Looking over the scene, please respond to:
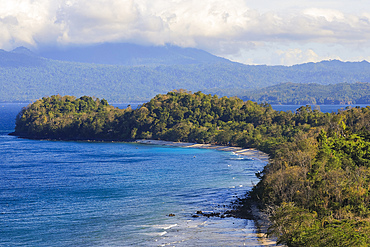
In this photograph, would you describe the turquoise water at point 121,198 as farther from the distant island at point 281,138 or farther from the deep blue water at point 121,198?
the distant island at point 281,138

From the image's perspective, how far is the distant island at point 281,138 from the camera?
124ft

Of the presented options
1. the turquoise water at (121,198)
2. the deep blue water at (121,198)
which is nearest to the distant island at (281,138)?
the turquoise water at (121,198)

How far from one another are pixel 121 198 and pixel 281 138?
6014 centimetres

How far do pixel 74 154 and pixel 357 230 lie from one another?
86.2 m

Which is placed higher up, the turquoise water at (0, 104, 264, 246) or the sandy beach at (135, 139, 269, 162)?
the sandy beach at (135, 139, 269, 162)

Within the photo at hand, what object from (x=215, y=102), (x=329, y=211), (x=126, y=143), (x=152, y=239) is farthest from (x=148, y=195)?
(x=215, y=102)

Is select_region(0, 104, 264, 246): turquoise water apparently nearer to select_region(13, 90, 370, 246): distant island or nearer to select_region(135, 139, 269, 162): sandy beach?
select_region(135, 139, 269, 162): sandy beach

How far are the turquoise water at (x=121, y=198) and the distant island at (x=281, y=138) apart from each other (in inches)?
219

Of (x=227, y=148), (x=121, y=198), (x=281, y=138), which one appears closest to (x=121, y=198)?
(x=121, y=198)

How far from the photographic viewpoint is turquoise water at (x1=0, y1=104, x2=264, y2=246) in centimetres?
4238

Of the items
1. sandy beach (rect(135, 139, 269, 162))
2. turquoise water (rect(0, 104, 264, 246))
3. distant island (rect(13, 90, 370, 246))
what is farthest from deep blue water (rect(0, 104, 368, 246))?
distant island (rect(13, 90, 370, 246))

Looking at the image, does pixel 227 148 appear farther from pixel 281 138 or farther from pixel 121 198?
pixel 121 198

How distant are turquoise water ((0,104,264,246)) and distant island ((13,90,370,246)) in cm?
556

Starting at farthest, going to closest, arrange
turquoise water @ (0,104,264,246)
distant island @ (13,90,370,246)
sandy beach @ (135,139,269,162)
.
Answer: sandy beach @ (135,139,269,162), turquoise water @ (0,104,264,246), distant island @ (13,90,370,246)
